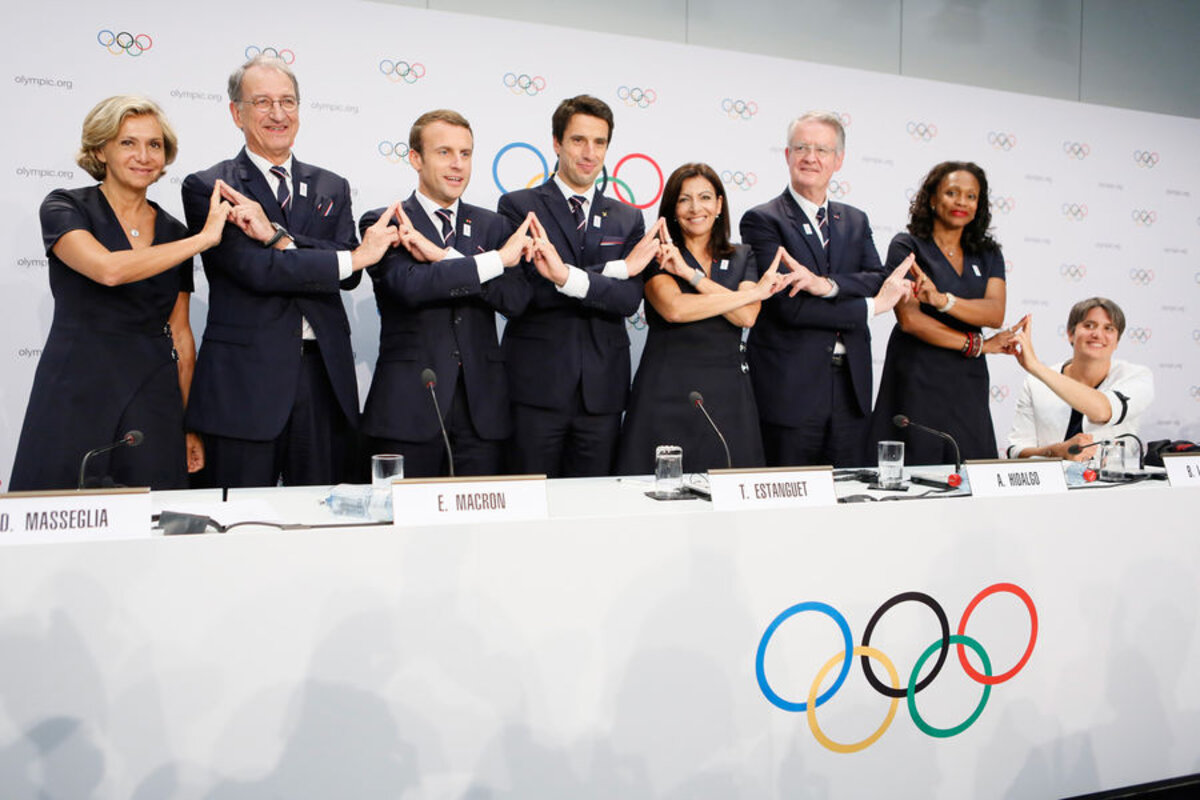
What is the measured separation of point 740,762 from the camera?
1.63 meters

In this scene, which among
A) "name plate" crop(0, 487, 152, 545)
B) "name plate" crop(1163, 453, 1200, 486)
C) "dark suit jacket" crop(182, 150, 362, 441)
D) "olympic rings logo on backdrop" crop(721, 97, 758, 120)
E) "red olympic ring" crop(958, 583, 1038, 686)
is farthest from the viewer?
"olympic rings logo on backdrop" crop(721, 97, 758, 120)

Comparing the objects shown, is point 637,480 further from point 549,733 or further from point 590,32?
point 590,32

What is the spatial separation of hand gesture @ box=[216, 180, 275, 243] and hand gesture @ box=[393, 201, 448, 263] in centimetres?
35

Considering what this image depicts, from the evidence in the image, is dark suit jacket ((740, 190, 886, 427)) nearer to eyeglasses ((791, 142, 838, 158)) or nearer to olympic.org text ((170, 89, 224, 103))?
eyeglasses ((791, 142, 838, 158))

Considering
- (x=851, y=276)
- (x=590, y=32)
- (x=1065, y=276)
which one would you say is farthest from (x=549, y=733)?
(x=1065, y=276)

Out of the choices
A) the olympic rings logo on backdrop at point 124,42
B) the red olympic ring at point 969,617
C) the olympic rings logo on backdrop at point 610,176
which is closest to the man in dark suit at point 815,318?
the olympic rings logo on backdrop at point 610,176

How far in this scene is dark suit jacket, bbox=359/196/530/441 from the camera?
8.43 feet

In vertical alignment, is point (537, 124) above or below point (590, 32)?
below

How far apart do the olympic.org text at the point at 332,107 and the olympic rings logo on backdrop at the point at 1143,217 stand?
4.13 m

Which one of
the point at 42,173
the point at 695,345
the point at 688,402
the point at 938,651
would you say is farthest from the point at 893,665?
the point at 42,173

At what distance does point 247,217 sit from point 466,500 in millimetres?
1414

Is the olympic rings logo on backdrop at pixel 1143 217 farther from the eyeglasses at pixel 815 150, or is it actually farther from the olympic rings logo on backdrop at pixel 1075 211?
the eyeglasses at pixel 815 150

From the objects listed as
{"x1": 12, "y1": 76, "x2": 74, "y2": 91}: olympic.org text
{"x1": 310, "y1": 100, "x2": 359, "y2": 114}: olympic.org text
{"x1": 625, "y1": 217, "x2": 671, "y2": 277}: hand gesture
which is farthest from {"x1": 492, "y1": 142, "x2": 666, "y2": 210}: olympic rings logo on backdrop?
{"x1": 12, "y1": 76, "x2": 74, "y2": 91}: olympic.org text

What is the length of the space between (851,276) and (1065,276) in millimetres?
2261
